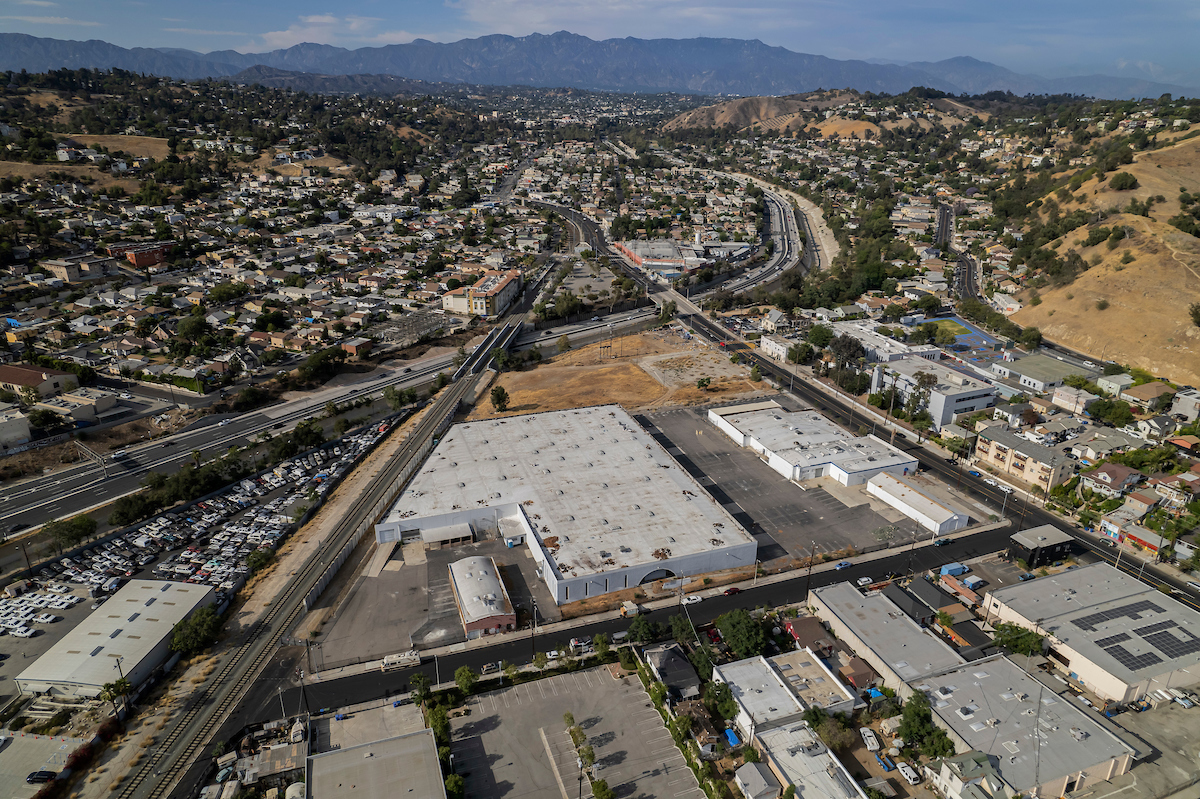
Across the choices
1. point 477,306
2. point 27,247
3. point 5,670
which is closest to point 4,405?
point 5,670

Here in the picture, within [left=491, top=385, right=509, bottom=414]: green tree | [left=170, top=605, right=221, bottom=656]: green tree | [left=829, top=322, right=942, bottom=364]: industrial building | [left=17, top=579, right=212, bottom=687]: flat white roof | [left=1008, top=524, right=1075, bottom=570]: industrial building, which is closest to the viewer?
[left=17, top=579, right=212, bottom=687]: flat white roof

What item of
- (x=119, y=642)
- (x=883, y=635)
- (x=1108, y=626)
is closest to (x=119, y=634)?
(x=119, y=642)

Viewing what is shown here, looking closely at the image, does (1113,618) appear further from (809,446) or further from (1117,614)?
(809,446)

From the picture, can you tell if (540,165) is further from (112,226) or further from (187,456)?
(187,456)

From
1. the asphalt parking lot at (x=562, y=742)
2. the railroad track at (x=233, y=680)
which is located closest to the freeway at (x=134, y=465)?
the railroad track at (x=233, y=680)

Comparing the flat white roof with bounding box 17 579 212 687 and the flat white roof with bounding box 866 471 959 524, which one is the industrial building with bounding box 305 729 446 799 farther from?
the flat white roof with bounding box 866 471 959 524

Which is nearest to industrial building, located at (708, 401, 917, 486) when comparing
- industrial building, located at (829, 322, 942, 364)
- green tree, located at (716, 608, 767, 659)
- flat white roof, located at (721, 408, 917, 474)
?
flat white roof, located at (721, 408, 917, 474)

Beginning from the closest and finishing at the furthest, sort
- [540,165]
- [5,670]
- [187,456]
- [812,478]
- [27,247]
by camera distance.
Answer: [5,670], [812,478], [187,456], [27,247], [540,165]

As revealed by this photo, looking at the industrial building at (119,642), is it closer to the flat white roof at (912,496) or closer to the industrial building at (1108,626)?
the industrial building at (1108,626)
